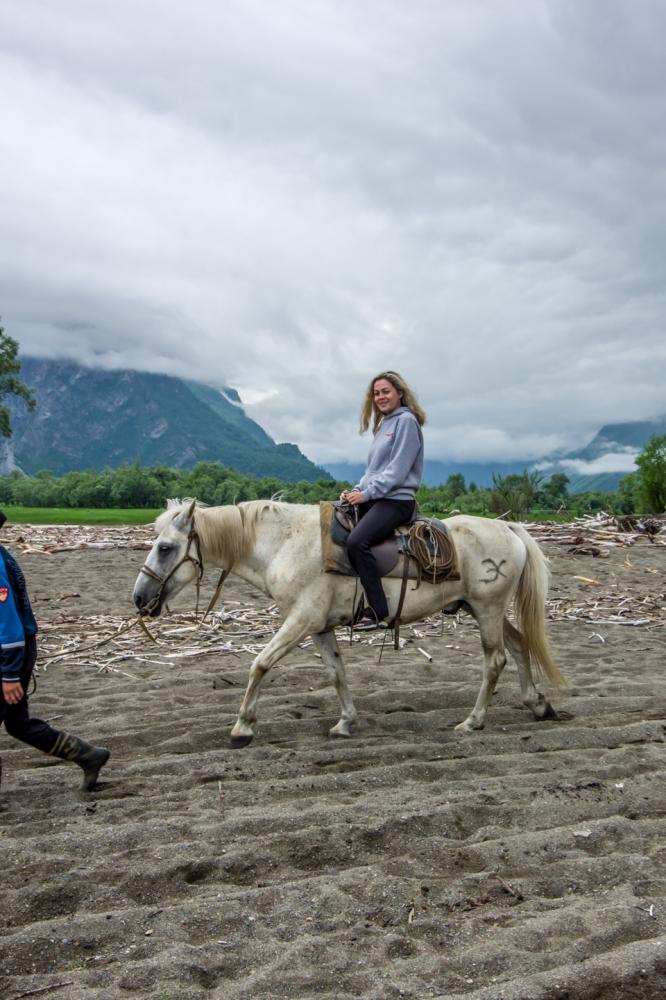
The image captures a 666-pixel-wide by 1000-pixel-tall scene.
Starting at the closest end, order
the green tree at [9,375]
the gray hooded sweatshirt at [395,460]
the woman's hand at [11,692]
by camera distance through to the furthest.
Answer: the woman's hand at [11,692]
the gray hooded sweatshirt at [395,460]
the green tree at [9,375]

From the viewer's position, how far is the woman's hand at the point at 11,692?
15.0ft

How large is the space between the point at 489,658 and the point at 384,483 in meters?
2.01

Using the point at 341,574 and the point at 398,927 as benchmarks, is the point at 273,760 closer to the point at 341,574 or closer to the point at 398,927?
the point at 341,574

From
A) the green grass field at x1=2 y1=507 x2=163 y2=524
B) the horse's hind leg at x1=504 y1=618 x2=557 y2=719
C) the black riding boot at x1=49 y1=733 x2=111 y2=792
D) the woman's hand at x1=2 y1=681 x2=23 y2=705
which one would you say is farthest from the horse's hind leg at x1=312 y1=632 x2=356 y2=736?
the green grass field at x1=2 y1=507 x2=163 y2=524

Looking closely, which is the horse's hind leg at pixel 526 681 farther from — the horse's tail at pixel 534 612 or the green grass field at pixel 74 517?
the green grass field at pixel 74 517

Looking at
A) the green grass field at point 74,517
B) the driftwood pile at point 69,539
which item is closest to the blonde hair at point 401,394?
the driftwood pile at point 69,539

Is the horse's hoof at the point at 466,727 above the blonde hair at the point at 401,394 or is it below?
below

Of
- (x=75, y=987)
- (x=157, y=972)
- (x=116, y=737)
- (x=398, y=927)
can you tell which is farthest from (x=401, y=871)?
(x=116, y=737)

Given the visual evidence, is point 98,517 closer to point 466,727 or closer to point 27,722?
point 466,727

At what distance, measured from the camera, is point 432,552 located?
626 centimetres

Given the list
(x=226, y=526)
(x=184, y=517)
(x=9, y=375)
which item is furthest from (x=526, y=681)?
(x=9, y=375)

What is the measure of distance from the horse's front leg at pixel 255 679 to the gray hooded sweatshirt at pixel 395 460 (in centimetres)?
142

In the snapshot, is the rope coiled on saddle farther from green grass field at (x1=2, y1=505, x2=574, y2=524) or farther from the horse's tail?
green grass field at (x1=2, y1=505, x2=574, y2=524)

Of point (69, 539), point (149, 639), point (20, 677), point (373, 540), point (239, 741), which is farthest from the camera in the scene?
point (69, 539)
